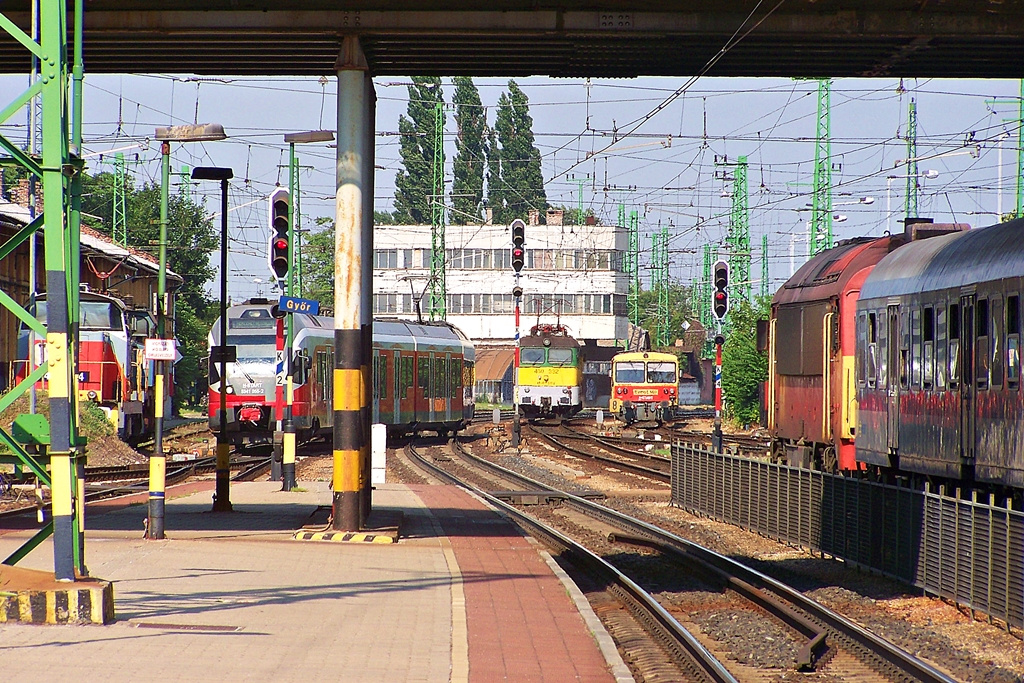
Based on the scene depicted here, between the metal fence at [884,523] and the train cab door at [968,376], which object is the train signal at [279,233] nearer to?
the metal fence at [884,523]

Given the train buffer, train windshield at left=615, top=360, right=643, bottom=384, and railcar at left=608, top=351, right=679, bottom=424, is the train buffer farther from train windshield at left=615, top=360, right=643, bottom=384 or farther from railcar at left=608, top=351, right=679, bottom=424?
train windshield at left=615, top=360, right=643, bottom=384

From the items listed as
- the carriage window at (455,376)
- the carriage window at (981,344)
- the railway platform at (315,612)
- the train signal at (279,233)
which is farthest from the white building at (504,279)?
the carriage window at (981,344)

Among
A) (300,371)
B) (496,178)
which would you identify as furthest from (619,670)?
(496,178)

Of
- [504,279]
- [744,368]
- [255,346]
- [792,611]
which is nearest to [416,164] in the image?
[504,279]

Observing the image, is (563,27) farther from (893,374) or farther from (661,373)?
(661,373)

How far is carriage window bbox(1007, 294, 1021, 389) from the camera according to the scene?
13695mm

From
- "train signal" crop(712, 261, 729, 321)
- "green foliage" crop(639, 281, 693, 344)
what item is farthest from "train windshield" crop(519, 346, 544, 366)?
"green foliage" crop(639, 281, 693, 344)

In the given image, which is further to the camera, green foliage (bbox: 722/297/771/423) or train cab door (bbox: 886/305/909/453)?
green foliage (bbox: 722/297/771/423)

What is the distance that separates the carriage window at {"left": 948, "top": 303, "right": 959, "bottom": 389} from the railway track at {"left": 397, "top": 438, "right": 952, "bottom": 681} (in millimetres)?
3342

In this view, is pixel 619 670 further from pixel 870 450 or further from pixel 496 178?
pixel 496 178

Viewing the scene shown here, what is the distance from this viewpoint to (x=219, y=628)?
10.3 m

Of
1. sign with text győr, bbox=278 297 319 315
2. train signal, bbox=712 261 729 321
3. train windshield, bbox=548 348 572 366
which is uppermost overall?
train signal, bbox=712 261 729 321

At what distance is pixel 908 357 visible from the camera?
57.1 ft

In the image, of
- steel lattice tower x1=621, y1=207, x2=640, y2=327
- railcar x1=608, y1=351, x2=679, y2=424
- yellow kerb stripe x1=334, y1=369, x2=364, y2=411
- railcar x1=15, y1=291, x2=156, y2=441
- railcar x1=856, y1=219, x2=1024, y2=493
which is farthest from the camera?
steel lattice tower x1=621, y1=207, x2=640, y2=327
